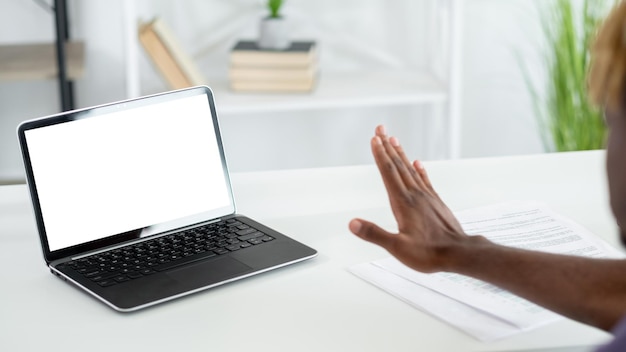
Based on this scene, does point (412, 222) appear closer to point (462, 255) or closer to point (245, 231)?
point (462, 255)

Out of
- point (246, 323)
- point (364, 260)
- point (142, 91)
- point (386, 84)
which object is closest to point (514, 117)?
point (386, 84)

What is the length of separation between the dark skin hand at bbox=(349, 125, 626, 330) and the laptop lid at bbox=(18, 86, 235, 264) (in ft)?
0.92

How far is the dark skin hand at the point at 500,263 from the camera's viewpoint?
40.3 inches

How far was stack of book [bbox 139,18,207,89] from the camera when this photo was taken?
2545 mm

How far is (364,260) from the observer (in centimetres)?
120

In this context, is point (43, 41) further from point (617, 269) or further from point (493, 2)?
point (617, 269)

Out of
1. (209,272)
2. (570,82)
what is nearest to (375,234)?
(209,272)

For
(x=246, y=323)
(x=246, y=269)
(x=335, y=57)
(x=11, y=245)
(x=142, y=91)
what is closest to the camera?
(x=246, y=323)

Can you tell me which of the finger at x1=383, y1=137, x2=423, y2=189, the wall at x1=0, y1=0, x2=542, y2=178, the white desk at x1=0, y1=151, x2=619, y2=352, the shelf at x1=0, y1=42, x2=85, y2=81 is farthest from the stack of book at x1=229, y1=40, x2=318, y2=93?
the finger at x1=383, y1=137, x2=423, y2=189

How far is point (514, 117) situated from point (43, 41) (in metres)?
1.53

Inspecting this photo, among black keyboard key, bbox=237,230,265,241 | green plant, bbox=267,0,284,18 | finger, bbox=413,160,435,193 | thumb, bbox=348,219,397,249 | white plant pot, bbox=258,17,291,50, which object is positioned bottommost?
black keyboard key, bbox=237,230,265,241

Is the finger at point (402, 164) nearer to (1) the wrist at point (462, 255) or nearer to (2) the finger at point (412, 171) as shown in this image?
(2) the finger at point (412, 171)

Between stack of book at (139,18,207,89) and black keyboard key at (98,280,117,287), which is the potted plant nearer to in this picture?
stack of book at (139,18,207,89)

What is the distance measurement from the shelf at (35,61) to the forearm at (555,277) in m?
1.68
